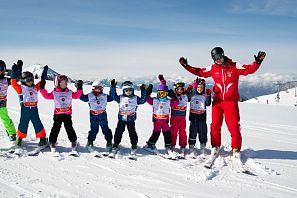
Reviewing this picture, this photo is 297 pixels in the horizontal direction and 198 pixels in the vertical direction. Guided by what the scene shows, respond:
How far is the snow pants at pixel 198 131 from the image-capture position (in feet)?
25.4

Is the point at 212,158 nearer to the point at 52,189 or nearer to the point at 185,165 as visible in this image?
the point at 185,165

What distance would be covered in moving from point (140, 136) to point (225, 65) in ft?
11.7

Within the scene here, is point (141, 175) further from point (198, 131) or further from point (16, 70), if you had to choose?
point (16, 70)

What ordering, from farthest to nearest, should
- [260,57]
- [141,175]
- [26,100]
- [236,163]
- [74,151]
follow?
[26,100], [74,151], [260,57], [236,163], [141,175]

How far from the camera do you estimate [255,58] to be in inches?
278

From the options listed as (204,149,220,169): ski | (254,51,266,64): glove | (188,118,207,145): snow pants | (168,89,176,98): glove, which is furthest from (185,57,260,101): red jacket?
(204,149,220,169): ski

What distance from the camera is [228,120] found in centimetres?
726

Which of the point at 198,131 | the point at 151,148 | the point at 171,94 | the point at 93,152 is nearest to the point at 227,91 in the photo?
the point at 198,131

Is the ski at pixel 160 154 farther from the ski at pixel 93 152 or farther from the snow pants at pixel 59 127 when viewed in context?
the snow pants at pixel 59 127

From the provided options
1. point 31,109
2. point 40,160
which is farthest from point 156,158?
point 31,109

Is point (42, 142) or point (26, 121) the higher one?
point (26, 121)

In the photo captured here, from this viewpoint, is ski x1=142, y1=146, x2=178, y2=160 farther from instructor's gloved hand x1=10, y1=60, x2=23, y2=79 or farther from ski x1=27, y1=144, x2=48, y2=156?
instructor's gloved hand x1=10, y1=60, x2=23, y2=79

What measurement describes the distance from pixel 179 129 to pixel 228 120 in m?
1.20

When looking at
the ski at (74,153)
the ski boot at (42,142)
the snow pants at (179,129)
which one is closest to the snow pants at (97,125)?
the ski at (74,153)
